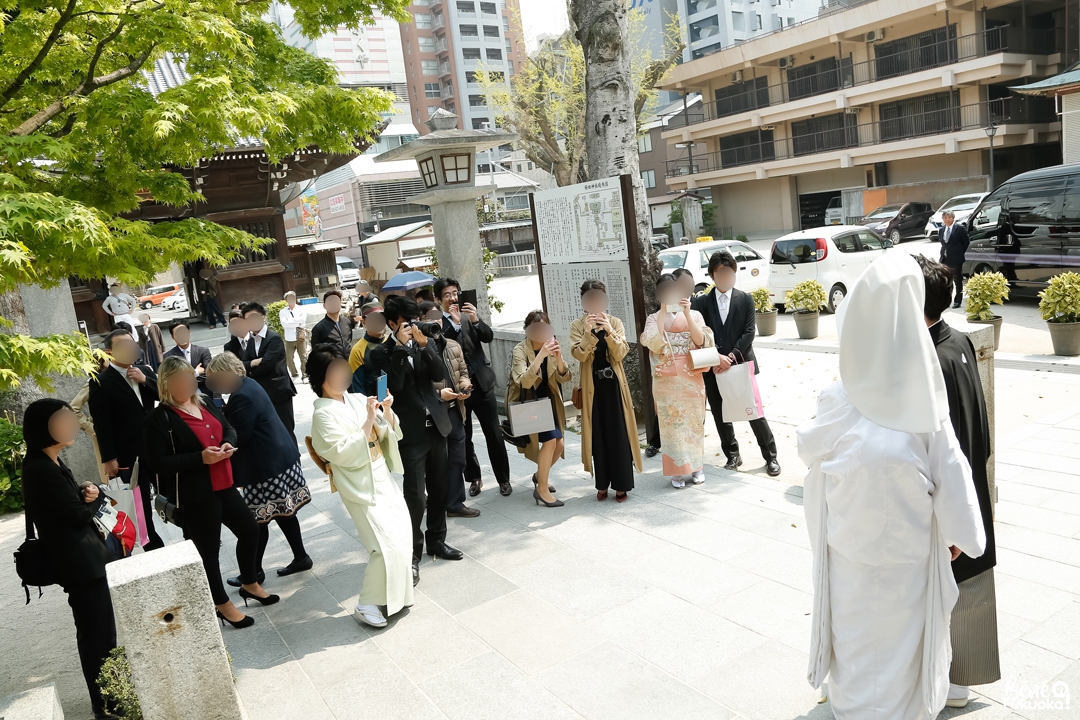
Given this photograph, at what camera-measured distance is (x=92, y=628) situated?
375 cm

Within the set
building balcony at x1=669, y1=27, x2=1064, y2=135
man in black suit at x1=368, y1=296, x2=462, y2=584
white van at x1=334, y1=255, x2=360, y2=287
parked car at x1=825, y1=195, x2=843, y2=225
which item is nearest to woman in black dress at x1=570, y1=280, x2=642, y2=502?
man in black suit at x1=368, y1=296, x2=462, y2=584

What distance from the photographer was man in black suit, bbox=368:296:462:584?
502 cm

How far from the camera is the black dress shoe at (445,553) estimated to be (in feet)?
17.3

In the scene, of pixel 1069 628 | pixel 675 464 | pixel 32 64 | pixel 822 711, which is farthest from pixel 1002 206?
pixel 32 64

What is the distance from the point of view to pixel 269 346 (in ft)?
24.2

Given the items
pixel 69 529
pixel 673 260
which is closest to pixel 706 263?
pixel 673 260

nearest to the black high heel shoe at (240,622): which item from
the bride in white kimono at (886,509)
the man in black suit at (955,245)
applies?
the bride in white kimono at (886,509)

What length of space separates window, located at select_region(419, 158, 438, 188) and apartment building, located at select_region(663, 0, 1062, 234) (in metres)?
24.6

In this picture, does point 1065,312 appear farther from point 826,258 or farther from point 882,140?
point 882,140

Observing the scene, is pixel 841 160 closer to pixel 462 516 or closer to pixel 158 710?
pixel 462 516

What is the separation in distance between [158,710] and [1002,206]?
1458 centimetres

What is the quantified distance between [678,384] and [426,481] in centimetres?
220

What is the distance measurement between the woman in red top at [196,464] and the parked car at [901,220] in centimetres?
2780

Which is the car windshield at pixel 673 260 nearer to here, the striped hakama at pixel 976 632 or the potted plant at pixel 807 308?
the potted plant at pixel 807 308
